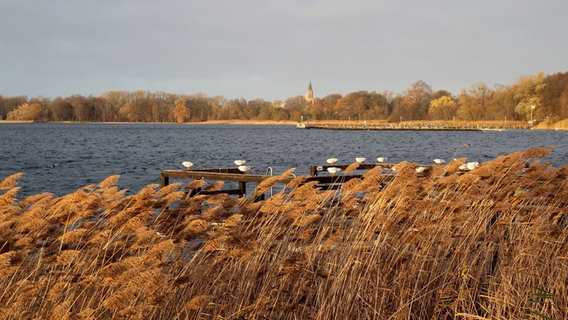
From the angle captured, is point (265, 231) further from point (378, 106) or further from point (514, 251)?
point (378, 106)

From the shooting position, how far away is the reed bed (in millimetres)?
4887

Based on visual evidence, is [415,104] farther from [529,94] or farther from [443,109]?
[529,94]

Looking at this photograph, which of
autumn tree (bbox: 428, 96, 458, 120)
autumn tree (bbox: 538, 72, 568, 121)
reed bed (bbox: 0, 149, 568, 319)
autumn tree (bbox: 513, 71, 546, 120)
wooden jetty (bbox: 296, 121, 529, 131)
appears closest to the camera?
reed bed (bbox: 0, 149, 568, 319)

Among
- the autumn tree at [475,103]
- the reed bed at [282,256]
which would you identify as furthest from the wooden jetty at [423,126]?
the reed bed at [282,256]

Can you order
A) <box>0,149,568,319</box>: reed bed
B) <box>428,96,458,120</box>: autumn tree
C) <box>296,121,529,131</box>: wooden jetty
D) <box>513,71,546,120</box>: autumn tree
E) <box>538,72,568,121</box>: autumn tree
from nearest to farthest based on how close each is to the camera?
1. <box>0,149,568,319</box>: reed bed
2. <box>538,72,568,121</box>: autumn tree
3. <box>513,71,546,120</box>: autumn tree
4. <box>296,121,529,131</box>: wooden jetty
5. <box>428,96,458,120</box>: autumn tree

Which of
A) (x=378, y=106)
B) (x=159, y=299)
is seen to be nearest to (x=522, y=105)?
(x=378, y=106)

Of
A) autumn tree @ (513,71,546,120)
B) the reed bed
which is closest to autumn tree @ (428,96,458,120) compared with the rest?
autumn tree @ (513,71,546,120)

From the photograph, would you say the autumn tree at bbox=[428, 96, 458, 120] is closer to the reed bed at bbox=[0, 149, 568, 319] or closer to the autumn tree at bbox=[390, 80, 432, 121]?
the autumn tree at bbox=[390, 80, 432, 121]

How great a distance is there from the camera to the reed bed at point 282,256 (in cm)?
489

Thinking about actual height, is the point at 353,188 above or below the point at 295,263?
above

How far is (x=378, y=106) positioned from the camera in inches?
A: 7790

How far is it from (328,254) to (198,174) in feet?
26.9

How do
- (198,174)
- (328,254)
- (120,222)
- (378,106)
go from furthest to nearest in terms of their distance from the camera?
(378,106) → (198,174) → (328,254) → (120,222)

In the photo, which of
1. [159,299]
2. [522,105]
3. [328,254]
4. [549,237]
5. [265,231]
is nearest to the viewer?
[159,299]
